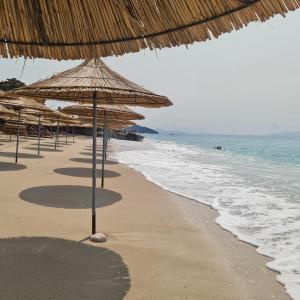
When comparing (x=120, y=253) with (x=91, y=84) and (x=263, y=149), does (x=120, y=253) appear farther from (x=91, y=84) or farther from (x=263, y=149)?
(x=263, y=149)

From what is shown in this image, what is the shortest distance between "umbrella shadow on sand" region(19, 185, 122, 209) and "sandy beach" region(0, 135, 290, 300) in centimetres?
2

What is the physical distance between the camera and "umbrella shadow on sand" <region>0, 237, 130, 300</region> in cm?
277

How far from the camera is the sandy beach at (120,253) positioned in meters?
2.99

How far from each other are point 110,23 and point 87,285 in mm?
2112

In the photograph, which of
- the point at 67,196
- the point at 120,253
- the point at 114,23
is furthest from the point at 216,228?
the point at 114,23

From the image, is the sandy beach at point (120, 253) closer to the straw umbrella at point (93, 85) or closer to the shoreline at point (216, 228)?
the shoreline at point (216, 228)

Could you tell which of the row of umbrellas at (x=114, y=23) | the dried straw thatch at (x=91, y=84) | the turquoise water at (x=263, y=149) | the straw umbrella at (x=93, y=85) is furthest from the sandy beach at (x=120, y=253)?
the turquoise water at (x=263, y=149)

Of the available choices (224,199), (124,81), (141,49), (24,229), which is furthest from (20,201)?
(224,199)

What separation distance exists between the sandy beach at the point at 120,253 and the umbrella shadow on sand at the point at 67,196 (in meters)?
0.02

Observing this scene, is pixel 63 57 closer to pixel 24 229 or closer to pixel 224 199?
pixel 24 229

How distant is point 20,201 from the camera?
5.77 meters

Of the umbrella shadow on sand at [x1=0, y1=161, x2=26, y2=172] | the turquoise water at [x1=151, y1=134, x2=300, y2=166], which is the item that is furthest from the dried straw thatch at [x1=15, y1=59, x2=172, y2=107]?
the turquoise water at [x1=151, y1=134, x2=300, y2=166]

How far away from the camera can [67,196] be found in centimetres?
654

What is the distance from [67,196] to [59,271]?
347 centimetres
